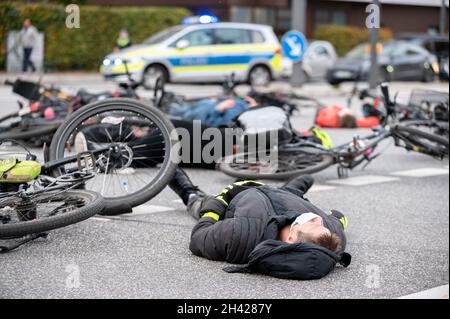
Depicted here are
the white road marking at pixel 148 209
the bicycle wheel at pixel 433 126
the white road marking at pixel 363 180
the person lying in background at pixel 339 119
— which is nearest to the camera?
the white road marking at pixel 148 209

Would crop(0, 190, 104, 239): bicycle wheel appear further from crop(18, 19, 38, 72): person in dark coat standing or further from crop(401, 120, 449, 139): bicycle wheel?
crop(18, 19, 38, 72): person in dark coat standing

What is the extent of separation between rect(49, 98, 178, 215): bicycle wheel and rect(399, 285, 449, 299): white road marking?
2.17 metres

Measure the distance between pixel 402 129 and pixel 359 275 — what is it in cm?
354

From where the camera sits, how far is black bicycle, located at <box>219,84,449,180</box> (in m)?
8.09

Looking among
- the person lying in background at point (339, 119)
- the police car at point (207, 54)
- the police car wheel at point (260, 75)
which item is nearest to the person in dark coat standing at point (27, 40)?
the police car at point (207, 54)

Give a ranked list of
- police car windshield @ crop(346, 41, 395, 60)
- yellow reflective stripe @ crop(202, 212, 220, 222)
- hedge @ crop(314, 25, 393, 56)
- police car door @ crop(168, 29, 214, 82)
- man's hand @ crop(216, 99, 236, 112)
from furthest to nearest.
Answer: hedge @ crop(314, 25, 393, 56) < police car windshield @ crop(346, 41, 395, 60) < police car door @ crop(168, 29, 214, 82) < man's hand @ crop(216, 99, 236, 112) < yellow reflective stripe @ crop(202, 212, 220, 222)

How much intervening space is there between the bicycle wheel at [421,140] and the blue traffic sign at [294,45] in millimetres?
12942

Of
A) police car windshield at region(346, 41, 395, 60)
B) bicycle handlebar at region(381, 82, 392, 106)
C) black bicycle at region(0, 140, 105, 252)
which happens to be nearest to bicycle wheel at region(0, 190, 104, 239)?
black bicycle at region(0, 140, 105, 252)

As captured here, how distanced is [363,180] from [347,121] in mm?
3582

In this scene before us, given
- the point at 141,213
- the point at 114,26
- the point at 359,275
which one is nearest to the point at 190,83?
the point at 114,26

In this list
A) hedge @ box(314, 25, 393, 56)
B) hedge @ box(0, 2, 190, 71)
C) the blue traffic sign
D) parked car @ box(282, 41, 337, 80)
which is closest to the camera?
the blue traffic sign

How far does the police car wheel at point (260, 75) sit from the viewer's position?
964 inches

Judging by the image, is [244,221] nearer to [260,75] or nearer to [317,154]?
[317,154]

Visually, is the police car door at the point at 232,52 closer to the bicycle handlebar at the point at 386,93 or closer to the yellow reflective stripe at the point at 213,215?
the bicycle handlebar at the point at 386,93
